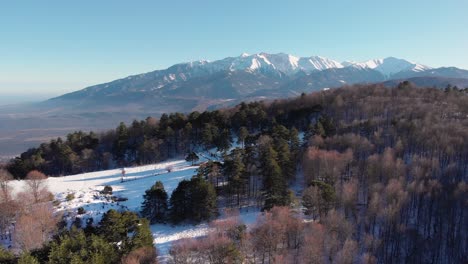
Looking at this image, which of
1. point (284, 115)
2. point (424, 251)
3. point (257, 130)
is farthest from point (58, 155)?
point (424, 251)

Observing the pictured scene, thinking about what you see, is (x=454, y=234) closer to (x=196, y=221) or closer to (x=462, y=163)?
(x=462, y=163)

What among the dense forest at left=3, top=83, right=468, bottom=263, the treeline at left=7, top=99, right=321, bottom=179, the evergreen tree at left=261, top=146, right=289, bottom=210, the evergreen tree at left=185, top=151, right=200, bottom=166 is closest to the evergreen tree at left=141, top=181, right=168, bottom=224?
the dense forest at left=3, top=83, right=468, bottom=263

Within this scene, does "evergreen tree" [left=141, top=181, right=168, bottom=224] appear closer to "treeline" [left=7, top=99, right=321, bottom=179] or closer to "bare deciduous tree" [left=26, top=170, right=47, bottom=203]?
"bare deciduous tree" [left=26, top=170, right=47, bottom=203]

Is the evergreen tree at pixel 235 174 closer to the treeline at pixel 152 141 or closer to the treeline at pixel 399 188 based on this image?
the treeline at pixel 399 188

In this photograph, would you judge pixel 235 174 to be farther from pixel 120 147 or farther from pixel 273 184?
pixel 120 147

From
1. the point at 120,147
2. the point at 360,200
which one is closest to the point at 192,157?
the point at 120,147

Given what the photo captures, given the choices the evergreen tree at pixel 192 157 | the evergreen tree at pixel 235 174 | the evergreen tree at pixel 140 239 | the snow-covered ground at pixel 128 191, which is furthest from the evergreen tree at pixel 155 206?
the evergreen tree at pixel 192 157
